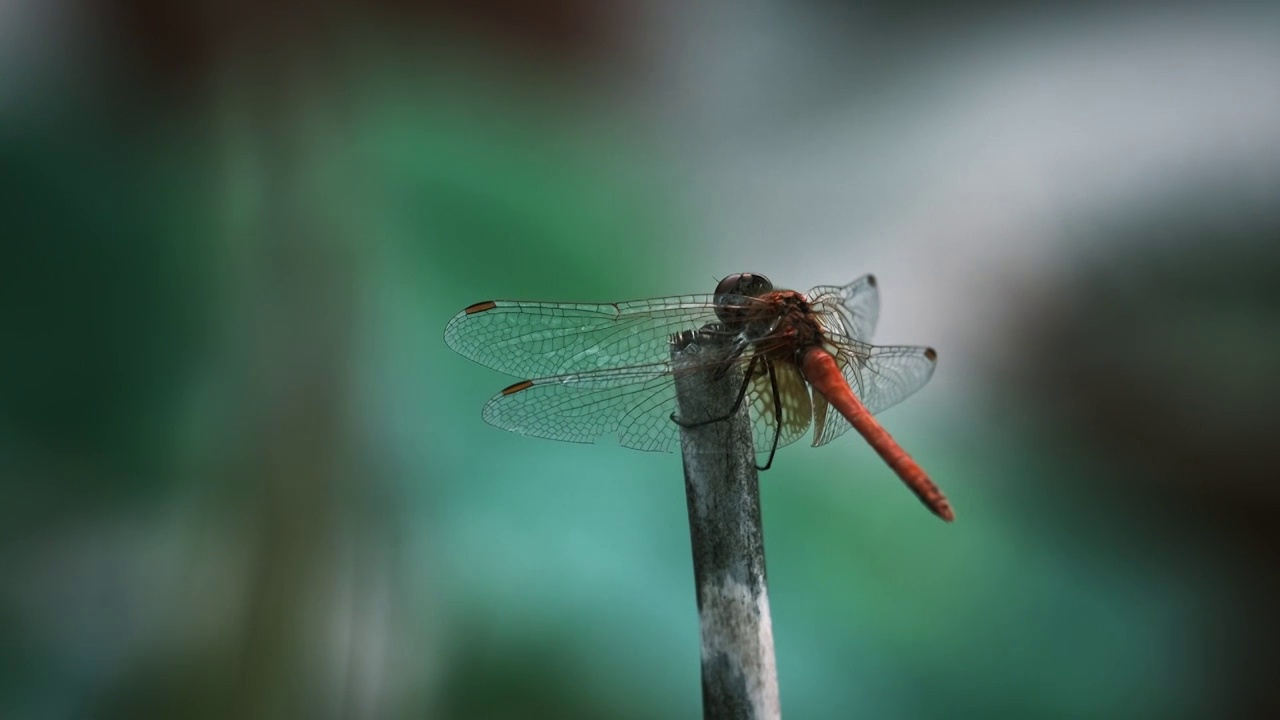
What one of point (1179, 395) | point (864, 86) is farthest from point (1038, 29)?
point (1179, 395)

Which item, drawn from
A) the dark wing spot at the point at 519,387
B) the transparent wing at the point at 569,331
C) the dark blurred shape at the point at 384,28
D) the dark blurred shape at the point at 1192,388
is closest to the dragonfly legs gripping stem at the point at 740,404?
the transparent wing at the point at 569,331

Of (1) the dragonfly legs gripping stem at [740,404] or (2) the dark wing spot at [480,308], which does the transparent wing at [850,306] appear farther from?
(2) the dark wing spot at [480,308]

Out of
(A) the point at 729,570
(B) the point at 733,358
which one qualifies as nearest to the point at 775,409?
(B) the point at 733,358

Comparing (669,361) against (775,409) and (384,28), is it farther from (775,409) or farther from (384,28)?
(384,28)

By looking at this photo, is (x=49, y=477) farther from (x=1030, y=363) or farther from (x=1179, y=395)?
(x=1179, y=395)

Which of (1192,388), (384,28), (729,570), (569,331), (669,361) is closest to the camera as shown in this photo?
(729,570)

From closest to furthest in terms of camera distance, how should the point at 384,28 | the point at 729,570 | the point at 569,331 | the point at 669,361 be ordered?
the point at 729,570
the point at 669,361
the point at 569,331
the point at 384,28
